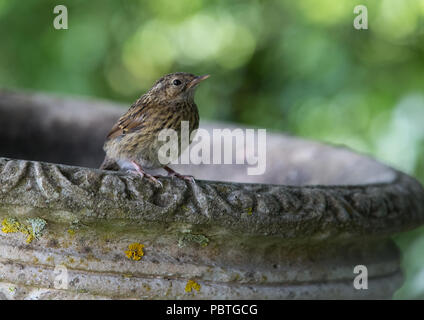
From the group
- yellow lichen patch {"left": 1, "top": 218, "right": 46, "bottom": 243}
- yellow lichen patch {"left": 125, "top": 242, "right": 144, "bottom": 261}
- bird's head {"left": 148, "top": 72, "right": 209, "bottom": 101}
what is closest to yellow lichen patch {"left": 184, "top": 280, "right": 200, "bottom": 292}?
yellow lichen patch {"left": 125, "top": 242, "right": 144, "bottom": 261}

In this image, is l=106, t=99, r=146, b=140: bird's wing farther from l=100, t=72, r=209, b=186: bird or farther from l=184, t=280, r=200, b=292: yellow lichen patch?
l=184, t=280, r=200, b=292: yellow lichen patch

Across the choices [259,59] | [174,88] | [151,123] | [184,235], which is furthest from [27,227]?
[259,59]

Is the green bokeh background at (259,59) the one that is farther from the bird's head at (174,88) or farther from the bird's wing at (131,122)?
the bird's wing at (131,122)

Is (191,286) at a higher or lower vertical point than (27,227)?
lower

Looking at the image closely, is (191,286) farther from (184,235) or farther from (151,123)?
(151,123)

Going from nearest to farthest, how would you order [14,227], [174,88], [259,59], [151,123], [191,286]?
[14,227] < [191,286] < [151,123] < [174,88] < [259,59]

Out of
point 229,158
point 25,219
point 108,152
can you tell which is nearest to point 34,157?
point 108,152

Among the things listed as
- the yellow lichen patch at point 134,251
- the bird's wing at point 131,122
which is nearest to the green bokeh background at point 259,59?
the bird's wing at point 131,122
